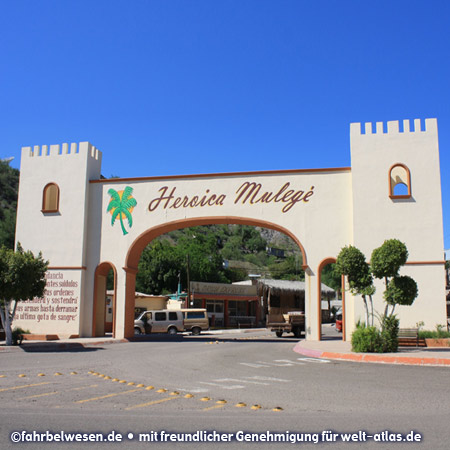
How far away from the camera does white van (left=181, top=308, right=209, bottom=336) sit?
115 ft

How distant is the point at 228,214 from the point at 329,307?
133 ft

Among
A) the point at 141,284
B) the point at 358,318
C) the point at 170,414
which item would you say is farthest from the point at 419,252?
the point at 141,284

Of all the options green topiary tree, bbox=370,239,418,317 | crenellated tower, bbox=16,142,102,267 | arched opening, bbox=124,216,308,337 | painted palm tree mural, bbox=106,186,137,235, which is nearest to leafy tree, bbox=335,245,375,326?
green topiary tree, bbox=370,239,418,317

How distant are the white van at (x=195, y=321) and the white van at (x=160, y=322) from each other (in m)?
0.91

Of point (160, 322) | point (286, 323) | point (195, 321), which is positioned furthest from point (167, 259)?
point (286, 323)

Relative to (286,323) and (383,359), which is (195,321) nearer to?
(286,323)

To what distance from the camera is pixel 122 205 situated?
26.4 meters

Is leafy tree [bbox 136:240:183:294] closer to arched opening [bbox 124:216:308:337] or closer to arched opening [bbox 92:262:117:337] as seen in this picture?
arched opening [bbox 92:262:117:337]

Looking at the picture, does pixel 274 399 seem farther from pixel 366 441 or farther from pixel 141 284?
pixel 141 284

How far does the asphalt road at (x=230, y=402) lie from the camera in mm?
5895

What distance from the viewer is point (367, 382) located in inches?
404

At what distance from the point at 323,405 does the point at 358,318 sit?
50.3 feet

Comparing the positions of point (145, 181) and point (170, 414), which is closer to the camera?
point (170, 414)

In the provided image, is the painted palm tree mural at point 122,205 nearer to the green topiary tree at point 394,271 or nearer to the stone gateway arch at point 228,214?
the stone gateway arch at point 228,214
